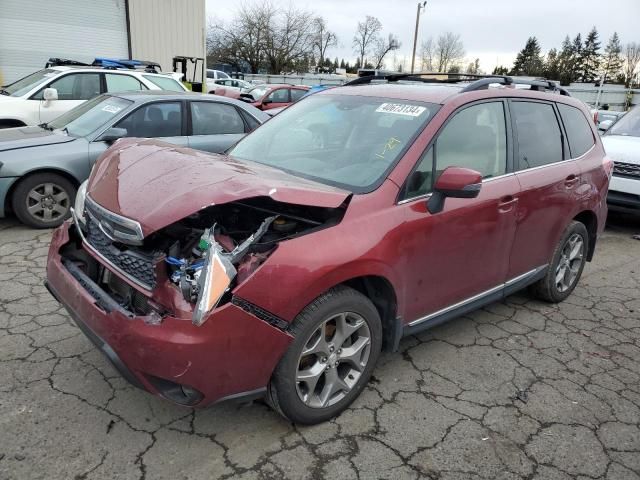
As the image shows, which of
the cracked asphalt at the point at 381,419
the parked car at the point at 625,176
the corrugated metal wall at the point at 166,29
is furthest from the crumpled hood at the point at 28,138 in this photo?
the corrugated metal wall at the point at 166,29

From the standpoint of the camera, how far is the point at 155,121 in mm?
6312

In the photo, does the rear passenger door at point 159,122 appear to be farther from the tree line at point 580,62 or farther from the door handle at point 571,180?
the tree line at point 580,62

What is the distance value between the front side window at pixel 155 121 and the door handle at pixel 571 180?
14.9 feet

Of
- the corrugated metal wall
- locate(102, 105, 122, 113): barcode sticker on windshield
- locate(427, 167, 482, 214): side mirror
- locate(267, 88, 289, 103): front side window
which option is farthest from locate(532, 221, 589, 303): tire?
the corrugated metal wall

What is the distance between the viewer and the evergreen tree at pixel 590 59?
67188 millimetres

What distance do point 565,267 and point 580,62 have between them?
7560cm

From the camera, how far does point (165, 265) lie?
2.34 m

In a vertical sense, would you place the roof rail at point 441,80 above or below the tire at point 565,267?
above

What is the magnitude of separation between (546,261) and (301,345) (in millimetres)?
2514

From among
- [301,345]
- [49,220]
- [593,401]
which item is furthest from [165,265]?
[49,220]

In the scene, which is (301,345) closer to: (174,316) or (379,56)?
(174,316)

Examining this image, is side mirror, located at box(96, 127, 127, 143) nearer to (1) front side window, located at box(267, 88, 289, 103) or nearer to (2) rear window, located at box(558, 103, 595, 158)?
(2) rear window, located at box(558, 103, 595, 158)

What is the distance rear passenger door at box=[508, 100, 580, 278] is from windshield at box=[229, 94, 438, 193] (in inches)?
37.8

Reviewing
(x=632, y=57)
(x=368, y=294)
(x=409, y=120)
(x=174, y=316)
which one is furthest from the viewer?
(x=632, y=57)
